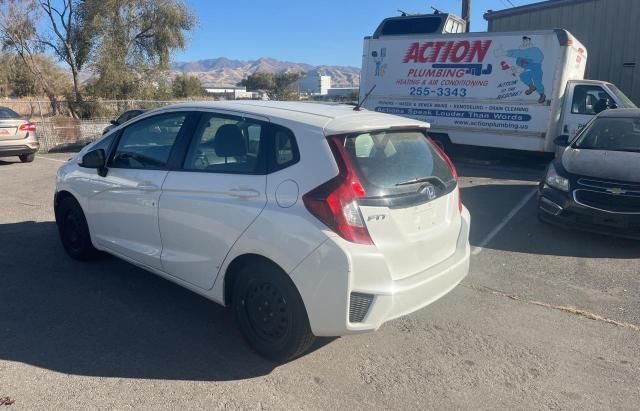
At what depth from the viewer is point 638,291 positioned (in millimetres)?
4988

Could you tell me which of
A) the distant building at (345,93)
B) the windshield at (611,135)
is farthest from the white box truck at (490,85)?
the distant building at (345,93)

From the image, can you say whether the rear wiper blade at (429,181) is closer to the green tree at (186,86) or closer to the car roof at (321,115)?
the car roof at (321,115)

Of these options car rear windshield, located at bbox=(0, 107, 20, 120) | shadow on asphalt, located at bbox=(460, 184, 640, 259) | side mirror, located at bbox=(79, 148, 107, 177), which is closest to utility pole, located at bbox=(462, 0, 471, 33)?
shadow on asphalt, located at bbox=(460, 184, 640, 259)

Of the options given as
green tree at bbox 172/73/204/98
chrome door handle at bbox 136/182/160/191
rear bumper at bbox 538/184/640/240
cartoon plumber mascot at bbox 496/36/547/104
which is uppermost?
green tree at bbox 172/73/204/98

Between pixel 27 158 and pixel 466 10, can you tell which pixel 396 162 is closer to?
pixel 27 158

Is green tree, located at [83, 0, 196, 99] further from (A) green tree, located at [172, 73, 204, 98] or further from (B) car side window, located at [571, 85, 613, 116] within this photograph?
(B) car side window, located at [571, 85, 613, 116]

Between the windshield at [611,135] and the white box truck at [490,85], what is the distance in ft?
14.2

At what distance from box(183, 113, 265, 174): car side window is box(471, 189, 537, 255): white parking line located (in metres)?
3.43

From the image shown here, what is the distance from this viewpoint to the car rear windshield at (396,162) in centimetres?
331

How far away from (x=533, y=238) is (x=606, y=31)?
46.3 ft

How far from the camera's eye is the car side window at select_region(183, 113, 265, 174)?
3.61 m

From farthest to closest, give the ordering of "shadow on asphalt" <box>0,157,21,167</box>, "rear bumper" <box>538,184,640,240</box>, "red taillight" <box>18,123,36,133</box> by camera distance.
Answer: "shadow on asphalt" <box>0,157,21,167</box> → "red taillight" <box>18,123,36,133</box> → "rear bumper" <box>538,184,640,240</box>

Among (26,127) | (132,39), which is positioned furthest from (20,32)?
(26,127)

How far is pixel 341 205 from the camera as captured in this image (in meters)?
3.12
